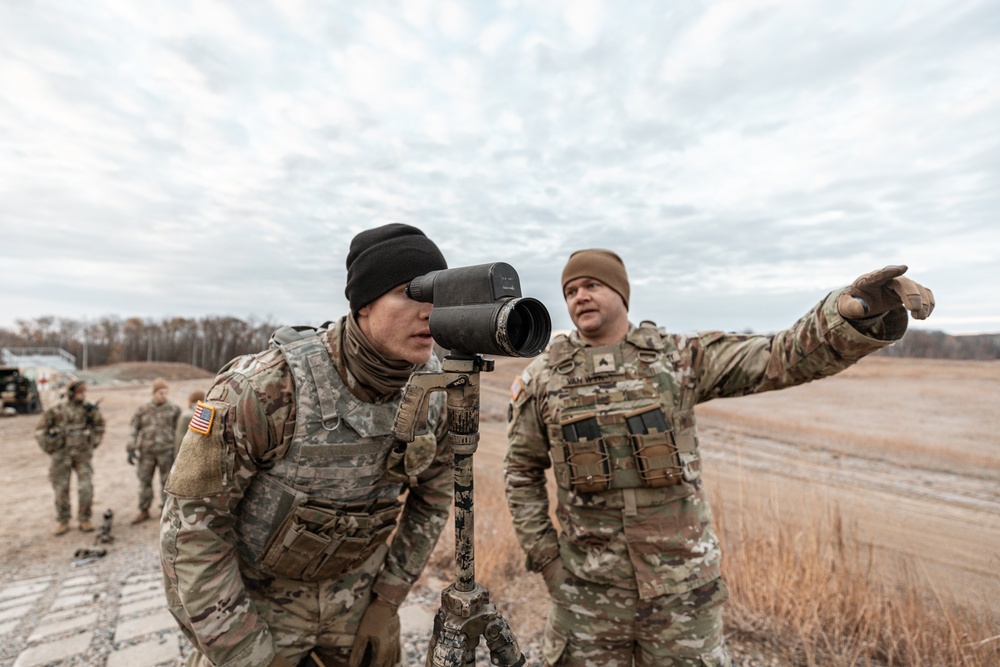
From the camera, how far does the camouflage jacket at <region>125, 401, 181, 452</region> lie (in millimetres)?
8109

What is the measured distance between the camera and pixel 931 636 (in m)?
3.07

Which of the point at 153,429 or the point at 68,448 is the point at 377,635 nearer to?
the point at 153,429

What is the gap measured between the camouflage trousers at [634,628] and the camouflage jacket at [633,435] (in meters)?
0.07

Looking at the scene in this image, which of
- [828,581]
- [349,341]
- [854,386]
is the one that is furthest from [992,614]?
[854,386]

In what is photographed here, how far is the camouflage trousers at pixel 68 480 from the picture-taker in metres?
7.39

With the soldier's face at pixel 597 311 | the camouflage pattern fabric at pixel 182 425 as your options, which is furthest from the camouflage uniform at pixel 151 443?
the soldier's face at pixel 597 311

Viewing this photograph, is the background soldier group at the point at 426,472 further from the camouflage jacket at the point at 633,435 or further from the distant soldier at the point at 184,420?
the distant soldier at the point at 184,420

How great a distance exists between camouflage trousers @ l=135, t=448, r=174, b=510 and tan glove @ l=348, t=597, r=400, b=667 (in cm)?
747

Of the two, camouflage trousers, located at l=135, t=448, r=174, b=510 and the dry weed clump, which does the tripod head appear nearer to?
the dry weed clump

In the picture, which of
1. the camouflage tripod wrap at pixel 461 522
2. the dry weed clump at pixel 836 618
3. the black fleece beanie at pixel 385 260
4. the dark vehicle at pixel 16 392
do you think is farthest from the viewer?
the dark vehicle at pixel 16 392

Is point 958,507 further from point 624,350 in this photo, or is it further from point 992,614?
point 624,350

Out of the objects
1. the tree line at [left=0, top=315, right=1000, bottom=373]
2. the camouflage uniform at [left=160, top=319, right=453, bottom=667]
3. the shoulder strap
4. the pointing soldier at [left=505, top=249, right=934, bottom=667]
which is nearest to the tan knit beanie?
the pointing soldier at [left=505, top=249, right=934, bottom=667]

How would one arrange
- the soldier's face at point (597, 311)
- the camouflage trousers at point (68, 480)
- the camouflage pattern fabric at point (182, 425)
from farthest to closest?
the camouflage trousers at point (68, 480)
the camouflage pattern fabric at point (182, 425)
the soldier's face at point (597, 311)

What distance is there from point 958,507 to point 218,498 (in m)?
11.4
